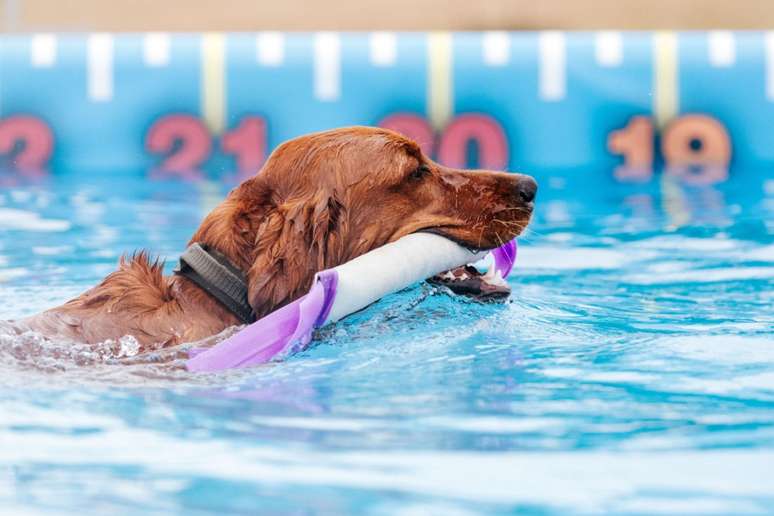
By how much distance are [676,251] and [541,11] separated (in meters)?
7.77


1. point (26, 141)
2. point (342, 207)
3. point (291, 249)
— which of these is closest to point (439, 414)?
point (291, 249)

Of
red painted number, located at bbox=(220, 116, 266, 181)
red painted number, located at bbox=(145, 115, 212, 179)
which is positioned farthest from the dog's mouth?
A: red painted number, located at bbox=(145, 115, 212, 179)

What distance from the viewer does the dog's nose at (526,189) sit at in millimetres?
4312

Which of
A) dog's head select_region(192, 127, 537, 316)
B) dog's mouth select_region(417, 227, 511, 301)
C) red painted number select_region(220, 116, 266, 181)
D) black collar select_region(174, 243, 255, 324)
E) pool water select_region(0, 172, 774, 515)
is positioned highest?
red painted number select_region(220, 116, 266, 181)

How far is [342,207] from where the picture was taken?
4113mm

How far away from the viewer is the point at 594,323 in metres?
4.62

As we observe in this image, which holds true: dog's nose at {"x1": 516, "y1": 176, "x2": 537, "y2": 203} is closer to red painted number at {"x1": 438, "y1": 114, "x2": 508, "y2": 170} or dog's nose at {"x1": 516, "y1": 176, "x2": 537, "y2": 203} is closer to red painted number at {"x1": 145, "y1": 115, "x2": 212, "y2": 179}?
red painted number at {"x1": 438, "y1": 114, "x2": 508, "y2": 170}

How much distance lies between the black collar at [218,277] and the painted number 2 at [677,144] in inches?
215

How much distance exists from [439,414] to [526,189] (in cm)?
122

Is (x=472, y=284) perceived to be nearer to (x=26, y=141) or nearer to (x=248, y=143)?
(x=248, y=143)

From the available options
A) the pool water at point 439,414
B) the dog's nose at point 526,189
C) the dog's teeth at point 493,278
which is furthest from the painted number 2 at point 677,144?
the dog's nose at point 526,189

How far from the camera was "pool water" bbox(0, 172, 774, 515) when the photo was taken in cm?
276

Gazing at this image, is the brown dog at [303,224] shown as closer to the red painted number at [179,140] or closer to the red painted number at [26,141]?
the red painted number at [179,140]

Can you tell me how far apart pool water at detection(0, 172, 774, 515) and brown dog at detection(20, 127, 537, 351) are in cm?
18
